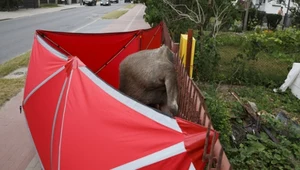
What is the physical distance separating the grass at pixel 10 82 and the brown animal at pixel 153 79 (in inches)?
141

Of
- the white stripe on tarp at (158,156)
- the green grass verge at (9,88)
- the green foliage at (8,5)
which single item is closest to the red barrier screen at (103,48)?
the green grass verge at (9,88)

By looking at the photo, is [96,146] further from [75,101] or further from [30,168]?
[30,168]

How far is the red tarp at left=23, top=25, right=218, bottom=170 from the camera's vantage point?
2084mm

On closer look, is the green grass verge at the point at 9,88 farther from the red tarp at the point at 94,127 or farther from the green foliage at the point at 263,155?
the green foliage at the point at 263,155

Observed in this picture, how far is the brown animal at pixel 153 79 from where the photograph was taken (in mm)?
3673

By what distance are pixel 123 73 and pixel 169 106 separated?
3.69 feet

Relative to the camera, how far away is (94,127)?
8.02ft

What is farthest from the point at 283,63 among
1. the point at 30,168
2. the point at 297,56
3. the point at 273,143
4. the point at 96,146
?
the point at 96,146

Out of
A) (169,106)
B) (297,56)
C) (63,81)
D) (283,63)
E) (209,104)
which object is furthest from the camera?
(283,63)

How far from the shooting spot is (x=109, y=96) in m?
2.52

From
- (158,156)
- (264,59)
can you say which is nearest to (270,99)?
(264,59)

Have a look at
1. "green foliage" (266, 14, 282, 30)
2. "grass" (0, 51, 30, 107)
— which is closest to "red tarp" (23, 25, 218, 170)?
"grass" (0, 51, 30, 107)

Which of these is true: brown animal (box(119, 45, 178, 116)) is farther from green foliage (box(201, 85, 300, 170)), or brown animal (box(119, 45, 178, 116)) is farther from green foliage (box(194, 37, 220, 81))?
green foliage (box(194, 37, 220, 81))

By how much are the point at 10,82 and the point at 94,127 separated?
6334 mm
